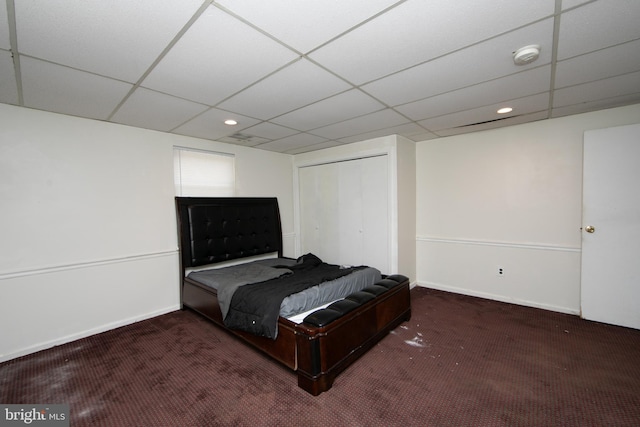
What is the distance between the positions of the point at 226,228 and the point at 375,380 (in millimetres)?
2702

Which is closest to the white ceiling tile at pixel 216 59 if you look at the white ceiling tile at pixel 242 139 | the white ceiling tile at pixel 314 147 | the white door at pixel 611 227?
the white ceiling tile at pixel 242 139

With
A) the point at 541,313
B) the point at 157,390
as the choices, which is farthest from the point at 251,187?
the point at 541,313

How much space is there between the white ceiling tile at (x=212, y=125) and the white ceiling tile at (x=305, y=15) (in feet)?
4.68

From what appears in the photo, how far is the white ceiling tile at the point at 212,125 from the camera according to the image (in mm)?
2775

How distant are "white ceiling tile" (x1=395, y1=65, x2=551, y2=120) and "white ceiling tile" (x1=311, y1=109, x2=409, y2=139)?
168 millimetres

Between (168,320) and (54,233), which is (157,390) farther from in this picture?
(54,233)

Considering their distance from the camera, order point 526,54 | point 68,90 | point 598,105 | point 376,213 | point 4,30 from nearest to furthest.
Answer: point 4,30 < point 526,54 < point 68,90 < point 598,105 < point 376,213

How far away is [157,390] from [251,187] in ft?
9.54

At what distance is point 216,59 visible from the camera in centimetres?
172

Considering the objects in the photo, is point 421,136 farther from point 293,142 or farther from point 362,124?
point 293,142

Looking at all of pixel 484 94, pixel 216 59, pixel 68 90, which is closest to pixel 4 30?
pixel 68 90

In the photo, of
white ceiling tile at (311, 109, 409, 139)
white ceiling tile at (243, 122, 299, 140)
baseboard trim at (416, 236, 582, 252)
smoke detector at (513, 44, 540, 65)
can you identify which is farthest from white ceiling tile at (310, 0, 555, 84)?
baseboard trim at (416, 236, 582, 252)

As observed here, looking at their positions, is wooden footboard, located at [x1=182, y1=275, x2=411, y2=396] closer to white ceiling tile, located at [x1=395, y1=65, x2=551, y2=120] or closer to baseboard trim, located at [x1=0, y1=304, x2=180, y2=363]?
baseboard trim, located at [x1=0, y1=304, x2=180, y2=363]

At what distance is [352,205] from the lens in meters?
4.21
